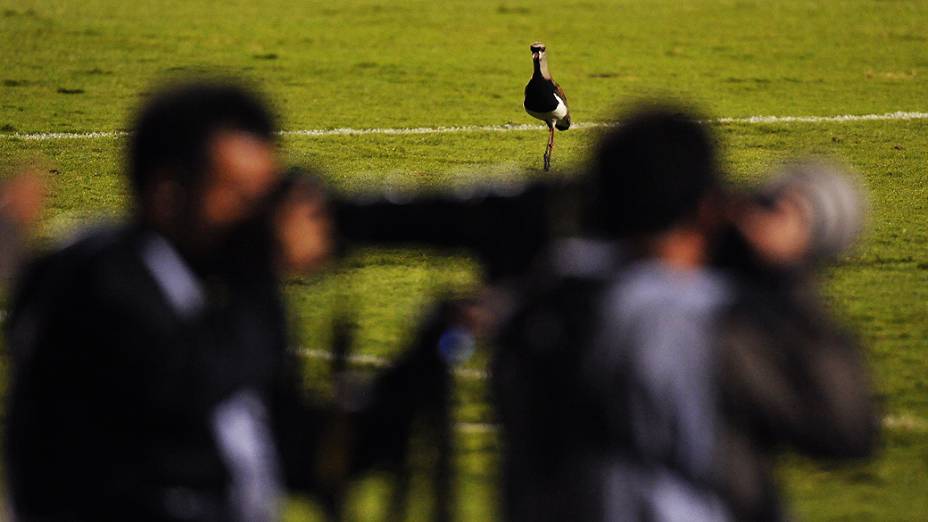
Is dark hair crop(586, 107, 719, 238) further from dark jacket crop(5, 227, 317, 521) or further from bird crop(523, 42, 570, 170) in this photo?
bird crop(523, 42, 570, 170)

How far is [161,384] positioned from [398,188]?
29.3 inches

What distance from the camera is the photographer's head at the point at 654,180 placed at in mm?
2773

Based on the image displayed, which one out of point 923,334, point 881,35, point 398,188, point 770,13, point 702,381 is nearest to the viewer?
point 702,381

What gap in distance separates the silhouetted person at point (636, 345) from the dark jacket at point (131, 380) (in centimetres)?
47

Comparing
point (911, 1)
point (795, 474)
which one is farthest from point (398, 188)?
point (911, 1)

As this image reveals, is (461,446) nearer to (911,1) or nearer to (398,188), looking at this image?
(398,188)

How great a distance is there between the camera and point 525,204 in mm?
3088

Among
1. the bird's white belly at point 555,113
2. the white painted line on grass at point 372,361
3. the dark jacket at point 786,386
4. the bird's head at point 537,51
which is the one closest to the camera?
the dark jacket at point 786,386

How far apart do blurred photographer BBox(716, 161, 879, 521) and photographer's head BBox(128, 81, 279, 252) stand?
742 mm

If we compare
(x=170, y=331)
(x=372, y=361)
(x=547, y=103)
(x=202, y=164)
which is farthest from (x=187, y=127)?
(x=547, y=103)

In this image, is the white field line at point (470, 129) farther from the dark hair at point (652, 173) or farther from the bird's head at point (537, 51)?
the dark hair at point (652, 173)

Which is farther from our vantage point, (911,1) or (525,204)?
(911,1)

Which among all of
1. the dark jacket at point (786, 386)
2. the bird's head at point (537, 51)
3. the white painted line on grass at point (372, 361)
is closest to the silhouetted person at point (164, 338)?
the dark jacket at point (786, 386)

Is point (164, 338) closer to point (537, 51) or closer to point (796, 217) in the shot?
point (796, 217)
